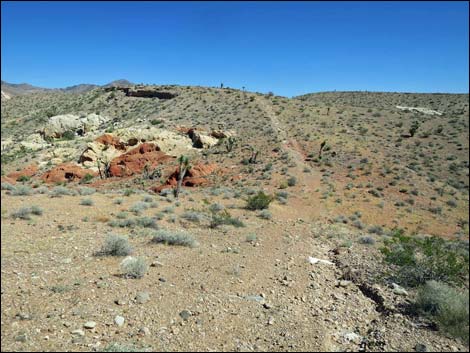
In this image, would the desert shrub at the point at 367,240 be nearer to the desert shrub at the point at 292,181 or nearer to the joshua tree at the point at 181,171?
the desert shrub at the point at 292,181

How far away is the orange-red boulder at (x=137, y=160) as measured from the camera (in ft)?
127

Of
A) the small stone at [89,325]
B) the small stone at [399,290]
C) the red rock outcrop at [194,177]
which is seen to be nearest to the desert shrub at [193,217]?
the small stone at [399,290]

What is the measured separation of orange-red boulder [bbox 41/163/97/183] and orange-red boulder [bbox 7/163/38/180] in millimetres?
2446

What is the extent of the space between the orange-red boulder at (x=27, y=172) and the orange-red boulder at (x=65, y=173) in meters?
2.45

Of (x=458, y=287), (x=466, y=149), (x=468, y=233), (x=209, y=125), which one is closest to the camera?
(x=458, y=287)

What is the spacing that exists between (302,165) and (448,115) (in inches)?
1327

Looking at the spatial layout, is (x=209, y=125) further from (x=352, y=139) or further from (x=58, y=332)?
(x=58, y=332)

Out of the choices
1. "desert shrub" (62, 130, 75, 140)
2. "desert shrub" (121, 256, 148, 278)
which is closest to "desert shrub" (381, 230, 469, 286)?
"desert shrub" (121, 256, 148, 278)

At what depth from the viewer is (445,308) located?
7938 mm

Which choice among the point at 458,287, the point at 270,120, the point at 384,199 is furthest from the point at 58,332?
the point at 270,120

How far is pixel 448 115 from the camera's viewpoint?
53562mm

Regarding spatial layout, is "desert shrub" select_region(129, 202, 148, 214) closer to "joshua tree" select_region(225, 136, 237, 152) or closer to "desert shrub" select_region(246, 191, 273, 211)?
"desert shrub" select_region(246, 191, 273, 211)

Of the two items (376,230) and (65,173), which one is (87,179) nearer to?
(65,173)

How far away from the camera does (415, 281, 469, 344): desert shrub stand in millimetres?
7527
